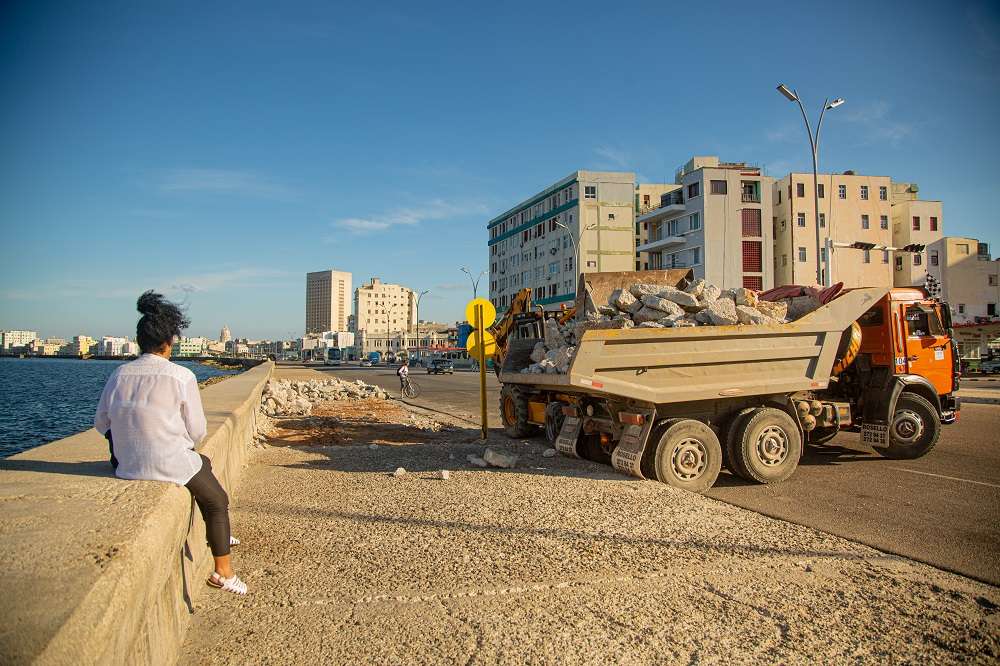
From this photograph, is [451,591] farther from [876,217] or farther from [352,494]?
[876,217]

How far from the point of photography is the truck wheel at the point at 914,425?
29.8 feet

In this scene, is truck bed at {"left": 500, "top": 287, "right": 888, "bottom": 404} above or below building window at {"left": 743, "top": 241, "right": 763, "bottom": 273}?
below

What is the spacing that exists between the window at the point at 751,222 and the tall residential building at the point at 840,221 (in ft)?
12.8

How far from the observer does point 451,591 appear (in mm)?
4008

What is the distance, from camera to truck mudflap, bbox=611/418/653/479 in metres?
7.05

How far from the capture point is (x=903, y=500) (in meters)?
6.77

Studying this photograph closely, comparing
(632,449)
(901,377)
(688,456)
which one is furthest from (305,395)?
(901,377)

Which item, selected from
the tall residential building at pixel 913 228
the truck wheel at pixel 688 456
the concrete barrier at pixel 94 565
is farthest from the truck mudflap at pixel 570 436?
the tall residential building at pixel 913 228

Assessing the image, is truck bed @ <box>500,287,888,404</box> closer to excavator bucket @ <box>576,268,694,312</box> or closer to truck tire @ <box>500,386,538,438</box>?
excavator bucket @ <box>576,268,694,312</box>

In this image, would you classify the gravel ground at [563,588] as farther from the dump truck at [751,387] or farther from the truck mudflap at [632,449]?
the dump truck at [751,387]

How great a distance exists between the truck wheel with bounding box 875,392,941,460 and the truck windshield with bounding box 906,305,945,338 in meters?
0.97

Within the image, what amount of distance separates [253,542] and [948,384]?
9.99 meters

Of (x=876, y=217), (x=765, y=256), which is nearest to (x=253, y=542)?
(x=765, y=256)

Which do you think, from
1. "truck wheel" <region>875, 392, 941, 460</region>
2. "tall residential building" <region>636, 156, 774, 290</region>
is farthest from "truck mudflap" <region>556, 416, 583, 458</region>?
"tall residential building" <region>636, 156, 774, 290</region>
